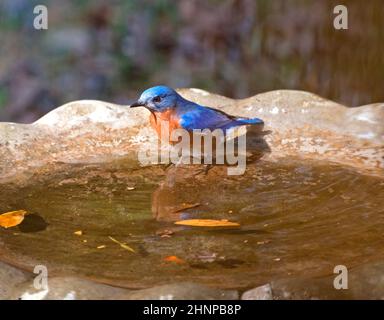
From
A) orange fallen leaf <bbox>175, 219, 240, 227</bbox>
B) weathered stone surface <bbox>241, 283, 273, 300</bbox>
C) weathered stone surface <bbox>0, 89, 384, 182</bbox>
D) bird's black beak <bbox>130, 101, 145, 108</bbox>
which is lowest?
orange fallen leaf <bbox>175, 219, 240, 227</bbox>

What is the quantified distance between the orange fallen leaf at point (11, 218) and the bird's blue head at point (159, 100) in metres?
1.05

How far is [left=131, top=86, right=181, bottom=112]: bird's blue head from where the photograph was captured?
12.9 feet

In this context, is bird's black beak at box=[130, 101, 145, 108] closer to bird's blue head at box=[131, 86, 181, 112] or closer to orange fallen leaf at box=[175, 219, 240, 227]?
bird's blue head at box=[131, 86, 181, 112]

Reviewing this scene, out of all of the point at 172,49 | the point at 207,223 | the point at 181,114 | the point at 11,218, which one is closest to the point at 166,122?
the point at 181,114

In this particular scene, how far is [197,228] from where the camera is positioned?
2.96 m

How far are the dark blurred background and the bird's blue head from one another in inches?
85.9

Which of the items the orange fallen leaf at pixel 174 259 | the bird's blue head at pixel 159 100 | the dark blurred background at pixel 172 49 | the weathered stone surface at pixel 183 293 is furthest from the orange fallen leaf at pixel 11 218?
the dark blurred background at pixel 172 49

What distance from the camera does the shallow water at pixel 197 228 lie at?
259cm

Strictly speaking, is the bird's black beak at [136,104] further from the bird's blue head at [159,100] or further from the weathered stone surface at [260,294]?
the weathered stone surface at [260,294]

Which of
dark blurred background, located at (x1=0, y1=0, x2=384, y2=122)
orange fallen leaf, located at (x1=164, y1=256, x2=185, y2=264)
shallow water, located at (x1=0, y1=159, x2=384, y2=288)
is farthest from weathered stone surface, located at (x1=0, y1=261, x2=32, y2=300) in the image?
dark blurred background, located at (x1=0, y1=0, x2=384, y2=122)

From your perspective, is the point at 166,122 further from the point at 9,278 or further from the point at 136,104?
the point at 9,278

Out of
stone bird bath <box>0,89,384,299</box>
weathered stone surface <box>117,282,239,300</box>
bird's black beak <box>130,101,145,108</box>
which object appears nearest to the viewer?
weathered stone surface <box>117,282,239,300</box>

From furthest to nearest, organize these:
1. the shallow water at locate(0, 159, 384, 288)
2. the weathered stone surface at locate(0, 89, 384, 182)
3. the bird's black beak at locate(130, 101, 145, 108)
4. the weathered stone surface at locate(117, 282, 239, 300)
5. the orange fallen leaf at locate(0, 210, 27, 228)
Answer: the bird's black beak at locate(130, 101, 145, 108) → the weathered stone surface at locate(0, 89, 384, 182) → the orange fallen leaf at locate(0, 210, 27, 228) → the shallow water at locate(0, 159, 384, 288) → the weathered stone surface at locate(117, 282, 239, 300)
